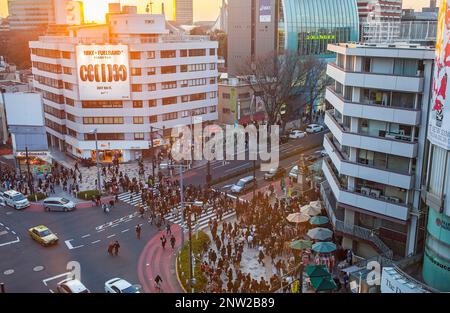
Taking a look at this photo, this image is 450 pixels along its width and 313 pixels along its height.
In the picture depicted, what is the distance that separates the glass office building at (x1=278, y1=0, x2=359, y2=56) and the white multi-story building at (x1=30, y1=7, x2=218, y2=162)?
78.5ft

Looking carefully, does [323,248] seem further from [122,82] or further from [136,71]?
[136,71]

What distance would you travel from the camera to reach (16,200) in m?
35.9

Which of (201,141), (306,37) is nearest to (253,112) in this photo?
(201,141)

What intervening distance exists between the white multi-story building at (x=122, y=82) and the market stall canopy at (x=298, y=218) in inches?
973

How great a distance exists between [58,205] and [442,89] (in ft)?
94.1

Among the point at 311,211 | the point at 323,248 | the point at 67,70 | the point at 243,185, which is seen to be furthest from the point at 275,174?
the point at 67,70

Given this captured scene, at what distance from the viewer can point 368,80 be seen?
2584 cm

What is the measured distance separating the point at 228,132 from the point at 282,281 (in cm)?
3603

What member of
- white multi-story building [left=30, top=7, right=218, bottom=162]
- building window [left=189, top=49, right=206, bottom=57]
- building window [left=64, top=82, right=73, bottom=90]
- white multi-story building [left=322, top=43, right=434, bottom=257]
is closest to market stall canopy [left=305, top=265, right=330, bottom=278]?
white multi-story building [left=322, top=43, right=434, bottom=257]

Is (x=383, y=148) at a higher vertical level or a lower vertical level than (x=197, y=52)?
lower

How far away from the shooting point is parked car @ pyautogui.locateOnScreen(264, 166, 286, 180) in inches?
1665

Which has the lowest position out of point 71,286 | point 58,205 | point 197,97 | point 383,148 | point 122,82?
point 58,205

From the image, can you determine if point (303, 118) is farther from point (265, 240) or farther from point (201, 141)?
point (265, 240)

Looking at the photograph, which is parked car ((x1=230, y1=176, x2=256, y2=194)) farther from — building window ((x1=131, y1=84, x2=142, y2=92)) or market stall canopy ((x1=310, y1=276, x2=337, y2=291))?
market stall canopy ((x1=310, y1=276, x2=337, y2=291))
